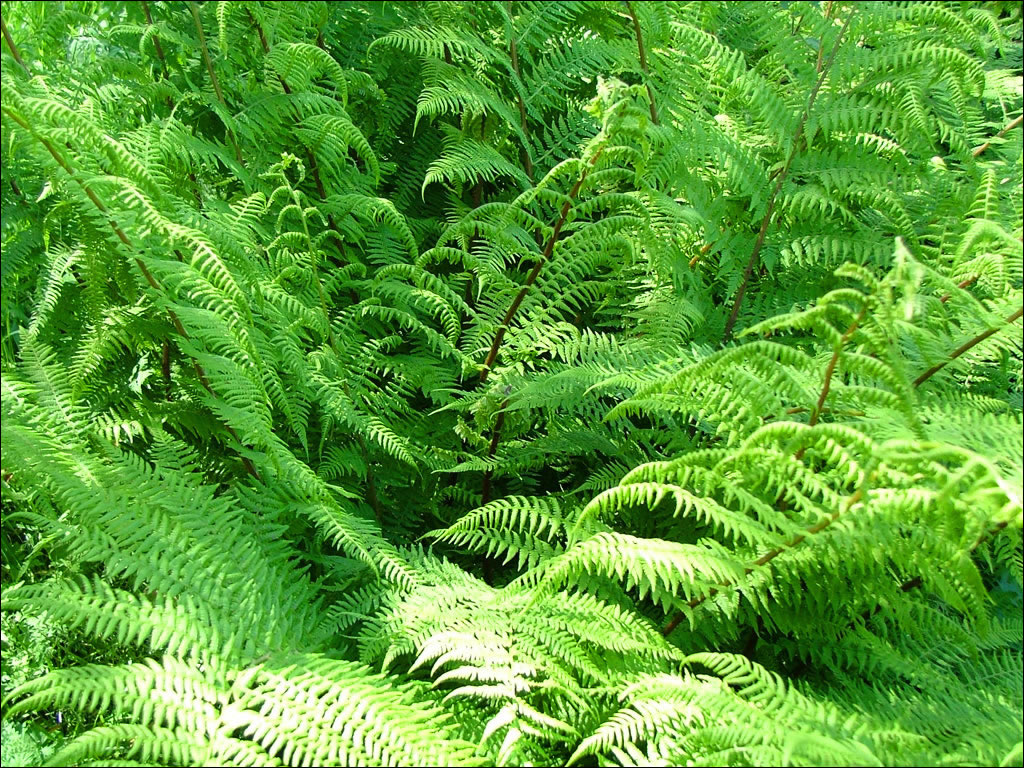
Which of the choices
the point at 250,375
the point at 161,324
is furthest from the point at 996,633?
the point at 161,324

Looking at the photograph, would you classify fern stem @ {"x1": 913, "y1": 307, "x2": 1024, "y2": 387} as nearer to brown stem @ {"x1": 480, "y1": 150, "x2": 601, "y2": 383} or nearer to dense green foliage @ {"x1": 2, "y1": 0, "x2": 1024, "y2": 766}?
dense green foliage @ {"x1": 2, "y1": 0, "x2": 1024, "y2": 766}

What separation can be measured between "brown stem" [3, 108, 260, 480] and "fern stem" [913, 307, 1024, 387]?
121 centimetres

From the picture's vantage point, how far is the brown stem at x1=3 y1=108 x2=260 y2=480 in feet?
4.10

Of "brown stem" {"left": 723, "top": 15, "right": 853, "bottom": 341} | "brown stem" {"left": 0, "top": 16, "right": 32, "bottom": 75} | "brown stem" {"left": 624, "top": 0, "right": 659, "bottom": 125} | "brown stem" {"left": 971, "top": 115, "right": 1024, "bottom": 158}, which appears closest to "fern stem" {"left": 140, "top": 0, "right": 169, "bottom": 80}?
"brown stem" {"left": 0, "top": 16, "right": 32, "bottom": 75}

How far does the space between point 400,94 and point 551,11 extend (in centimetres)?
45

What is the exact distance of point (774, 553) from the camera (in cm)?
124

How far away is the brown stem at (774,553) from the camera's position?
112 cm

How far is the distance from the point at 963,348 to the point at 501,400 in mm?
812

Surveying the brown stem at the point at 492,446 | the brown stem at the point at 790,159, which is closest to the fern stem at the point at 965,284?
the brown stem at the point at 790,159

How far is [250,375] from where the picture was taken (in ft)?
4.62

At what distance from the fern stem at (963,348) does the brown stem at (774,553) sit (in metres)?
0.43

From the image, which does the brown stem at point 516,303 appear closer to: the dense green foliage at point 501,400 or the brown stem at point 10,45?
the dense green foliage at point 501,400

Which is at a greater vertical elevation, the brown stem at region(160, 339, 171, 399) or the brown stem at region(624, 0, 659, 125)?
the brown stem at region(624, 0, 659, 125)

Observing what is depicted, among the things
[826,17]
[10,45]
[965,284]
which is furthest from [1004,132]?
[10,45]
